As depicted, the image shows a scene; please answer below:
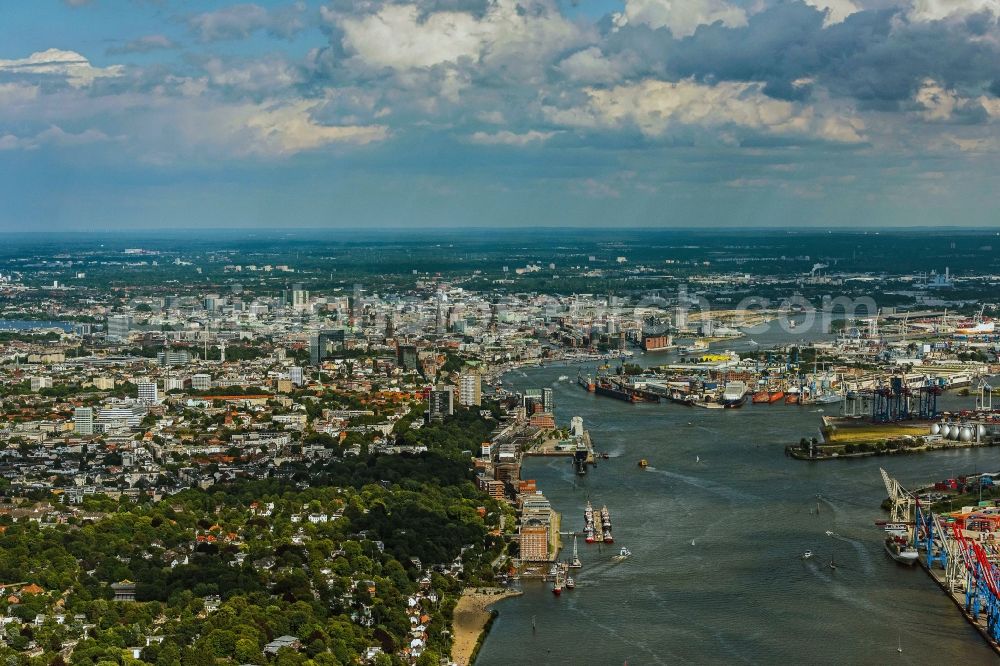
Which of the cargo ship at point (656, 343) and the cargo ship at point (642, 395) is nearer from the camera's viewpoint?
the cargo ship at point (642, 395)

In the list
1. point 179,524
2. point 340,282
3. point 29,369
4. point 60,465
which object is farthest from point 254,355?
point 340,282

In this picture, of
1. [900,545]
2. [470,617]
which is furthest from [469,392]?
[470,617]

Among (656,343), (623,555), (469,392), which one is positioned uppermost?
(469,392)

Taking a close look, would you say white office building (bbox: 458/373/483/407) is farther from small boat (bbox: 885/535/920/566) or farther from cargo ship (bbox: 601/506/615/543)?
small boat (bbox: 885/535/920/566)

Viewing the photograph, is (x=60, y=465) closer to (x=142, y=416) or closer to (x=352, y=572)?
(x=142, y=416)

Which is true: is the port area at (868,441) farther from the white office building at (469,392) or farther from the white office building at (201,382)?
the white office building at (201,382)

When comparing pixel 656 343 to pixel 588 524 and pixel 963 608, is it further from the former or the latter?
pixel 963 608

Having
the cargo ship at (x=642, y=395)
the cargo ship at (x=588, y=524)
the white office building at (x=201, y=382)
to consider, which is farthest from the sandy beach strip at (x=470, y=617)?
the white office building at (x=201, y=382)

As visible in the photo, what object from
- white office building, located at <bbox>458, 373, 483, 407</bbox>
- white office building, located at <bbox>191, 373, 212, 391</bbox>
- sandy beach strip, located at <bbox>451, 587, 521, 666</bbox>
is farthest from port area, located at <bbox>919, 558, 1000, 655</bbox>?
white office building, located at <bbox>191, 373, 212, 391</bbox>
